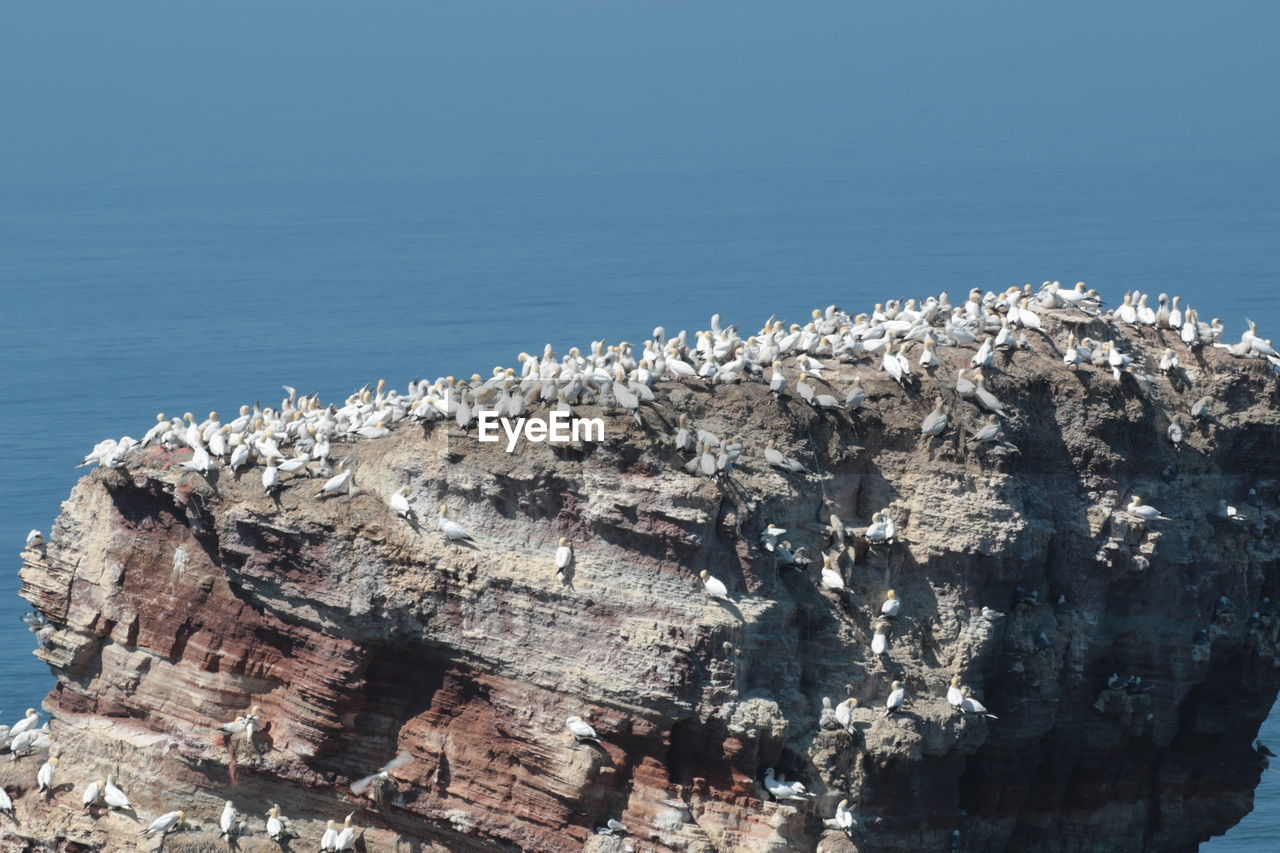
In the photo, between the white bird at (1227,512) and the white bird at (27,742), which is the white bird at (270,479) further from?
the white bird at (1227,512)

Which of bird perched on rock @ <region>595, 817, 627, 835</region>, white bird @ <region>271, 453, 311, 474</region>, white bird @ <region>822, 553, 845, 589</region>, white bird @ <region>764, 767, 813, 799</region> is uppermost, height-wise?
white bird @ <region>271, 453, 311, 474</region>

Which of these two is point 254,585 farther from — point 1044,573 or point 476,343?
point 476,343

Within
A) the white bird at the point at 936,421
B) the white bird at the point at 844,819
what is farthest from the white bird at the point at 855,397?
the white bird at the point at 844,819

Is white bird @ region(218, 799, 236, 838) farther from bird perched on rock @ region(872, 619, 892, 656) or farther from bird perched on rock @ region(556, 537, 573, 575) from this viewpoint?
bird perched on rock @ region(872, 619, 892, 656)

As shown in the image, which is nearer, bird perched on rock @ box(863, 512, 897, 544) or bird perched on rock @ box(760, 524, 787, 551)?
bird perched on rock @ box(760, 524, 787, 551)

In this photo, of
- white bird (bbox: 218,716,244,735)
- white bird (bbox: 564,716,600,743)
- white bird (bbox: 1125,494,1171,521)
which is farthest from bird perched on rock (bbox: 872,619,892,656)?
white bird (bbox: 218,716,244,735)

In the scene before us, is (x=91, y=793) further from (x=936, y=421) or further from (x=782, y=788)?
(x=936, y=421)
